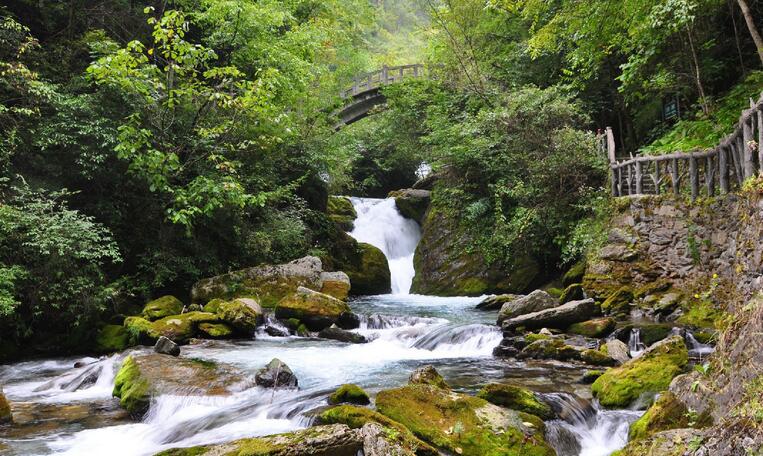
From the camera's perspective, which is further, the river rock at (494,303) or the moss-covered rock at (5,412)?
the river rock at (494,303)

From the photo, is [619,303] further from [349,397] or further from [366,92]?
[366,92]

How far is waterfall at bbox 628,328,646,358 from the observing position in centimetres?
872

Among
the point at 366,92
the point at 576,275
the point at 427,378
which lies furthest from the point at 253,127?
the point at 366,92

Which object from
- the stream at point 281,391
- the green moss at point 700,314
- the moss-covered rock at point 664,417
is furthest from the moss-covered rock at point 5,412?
the green moss at point 700,314

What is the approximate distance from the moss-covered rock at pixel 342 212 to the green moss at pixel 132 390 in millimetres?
14008

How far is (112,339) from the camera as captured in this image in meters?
9.81

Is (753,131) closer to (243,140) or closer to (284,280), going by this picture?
(284,280)

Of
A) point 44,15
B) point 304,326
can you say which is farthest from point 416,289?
point 44,15

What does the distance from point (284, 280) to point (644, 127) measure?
13333 millimetres

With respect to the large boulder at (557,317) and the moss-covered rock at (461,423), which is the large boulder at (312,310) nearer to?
the large boulder at (557,317)

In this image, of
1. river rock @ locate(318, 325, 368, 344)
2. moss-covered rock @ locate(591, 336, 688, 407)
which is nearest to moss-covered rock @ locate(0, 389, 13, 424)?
river rock @ locate(318, 325, 368, 344)

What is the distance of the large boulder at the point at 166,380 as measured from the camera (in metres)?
6.67

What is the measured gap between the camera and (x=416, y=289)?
18.4m

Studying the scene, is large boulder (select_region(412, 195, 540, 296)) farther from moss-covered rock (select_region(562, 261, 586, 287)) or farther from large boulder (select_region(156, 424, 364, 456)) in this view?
large boulder (select_region(156, 424, 364, 456))
